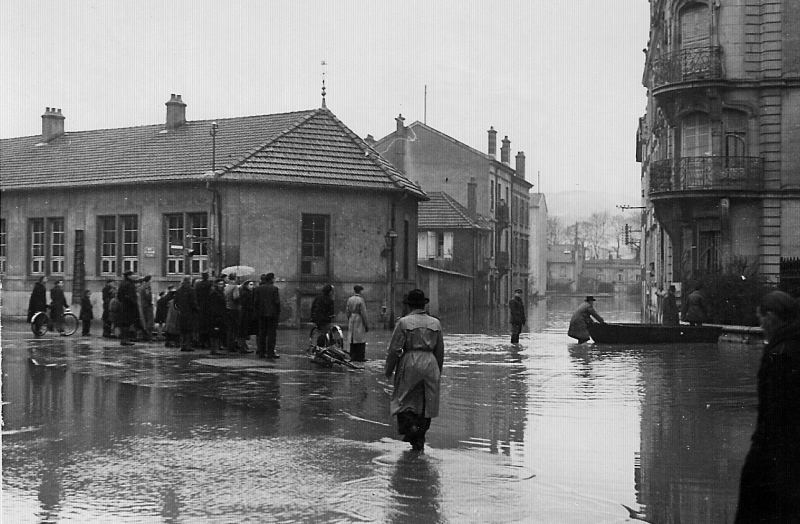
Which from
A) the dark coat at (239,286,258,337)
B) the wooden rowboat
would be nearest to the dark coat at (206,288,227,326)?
the dark coat at (239,286,258,337)

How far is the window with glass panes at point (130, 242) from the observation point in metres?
35.8

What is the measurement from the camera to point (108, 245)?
36.5m

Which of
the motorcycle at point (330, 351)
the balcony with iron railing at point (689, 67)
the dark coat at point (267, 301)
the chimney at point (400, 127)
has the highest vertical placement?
the chimney at point (400, 127)

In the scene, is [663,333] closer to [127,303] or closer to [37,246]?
[127,303]

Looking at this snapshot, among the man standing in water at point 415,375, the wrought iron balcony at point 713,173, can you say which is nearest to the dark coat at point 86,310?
the wrought iron balcony at point 713,173

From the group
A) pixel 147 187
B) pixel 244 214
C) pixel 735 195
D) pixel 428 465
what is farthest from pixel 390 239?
pixel 428 465

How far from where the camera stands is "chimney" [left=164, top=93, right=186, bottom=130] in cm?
3962

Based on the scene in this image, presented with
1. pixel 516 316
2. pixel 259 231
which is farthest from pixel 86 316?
pixel 516 316

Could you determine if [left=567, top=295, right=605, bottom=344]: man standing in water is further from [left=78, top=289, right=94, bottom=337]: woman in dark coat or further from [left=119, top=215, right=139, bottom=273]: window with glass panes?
[left=119, top=215, right=139, bottom=273]: window with glass panes

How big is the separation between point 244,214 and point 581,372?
56.5ft

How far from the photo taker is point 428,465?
30.9 feet

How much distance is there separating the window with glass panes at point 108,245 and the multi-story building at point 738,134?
65.0 ft

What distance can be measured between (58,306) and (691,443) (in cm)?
2129

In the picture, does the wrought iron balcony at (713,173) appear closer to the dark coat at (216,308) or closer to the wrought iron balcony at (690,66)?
the wrought iron balcony at (690,66)
